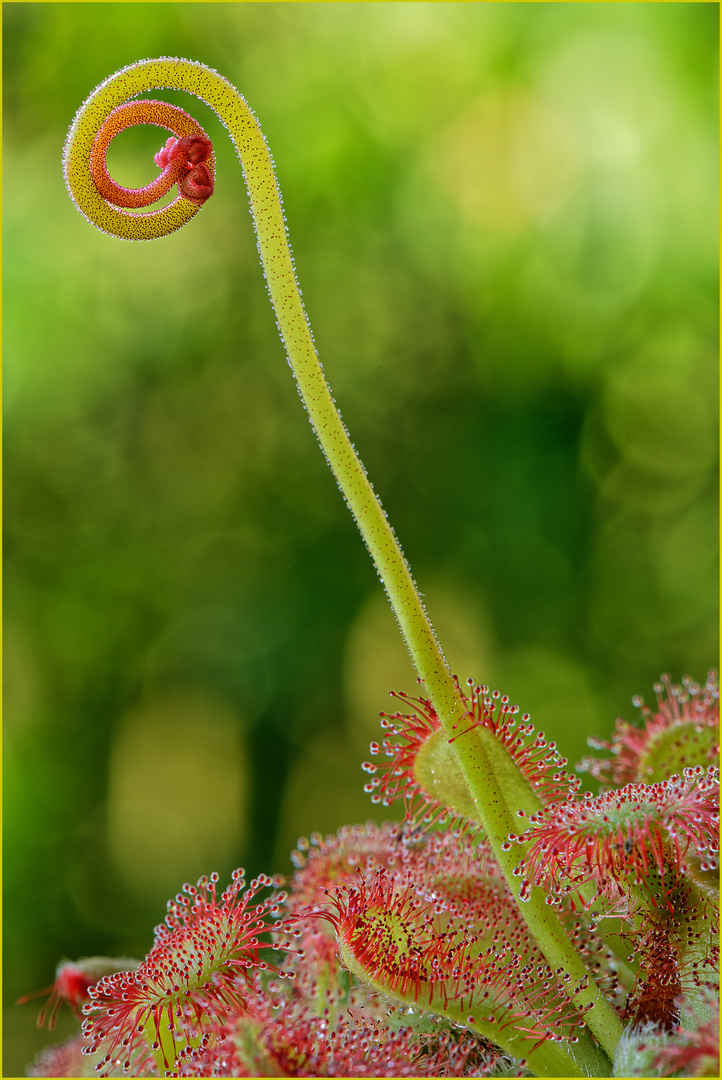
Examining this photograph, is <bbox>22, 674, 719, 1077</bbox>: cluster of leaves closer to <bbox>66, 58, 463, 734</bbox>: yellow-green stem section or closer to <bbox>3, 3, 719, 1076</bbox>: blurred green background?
<bbox>66, 58, 463, 734</bbox>: yellow-green stem section

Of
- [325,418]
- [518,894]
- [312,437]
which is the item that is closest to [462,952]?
[518,894]

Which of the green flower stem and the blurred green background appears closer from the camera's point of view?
the green flower stem

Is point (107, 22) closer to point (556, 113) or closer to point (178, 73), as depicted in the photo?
point (556, 113)

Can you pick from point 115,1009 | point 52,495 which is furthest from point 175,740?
point 115,1009

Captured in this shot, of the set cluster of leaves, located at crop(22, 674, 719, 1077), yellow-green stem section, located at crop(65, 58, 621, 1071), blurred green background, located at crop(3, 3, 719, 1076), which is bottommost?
cluster of leaves, located at crop(22, 674, 719, 1077)

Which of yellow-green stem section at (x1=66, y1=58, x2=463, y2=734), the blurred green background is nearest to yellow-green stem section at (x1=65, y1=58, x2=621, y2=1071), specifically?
yellow-green stem section at (x1=66, y1=58, x2=463, y2=734)

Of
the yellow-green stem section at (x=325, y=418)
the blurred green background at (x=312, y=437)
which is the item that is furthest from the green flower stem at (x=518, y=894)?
the blurred green background at (x=312, y=437)

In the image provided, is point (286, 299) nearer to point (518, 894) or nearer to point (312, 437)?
point (518, 894)
